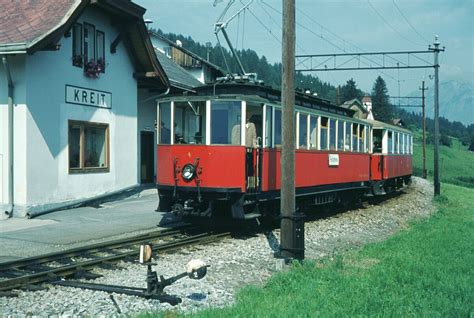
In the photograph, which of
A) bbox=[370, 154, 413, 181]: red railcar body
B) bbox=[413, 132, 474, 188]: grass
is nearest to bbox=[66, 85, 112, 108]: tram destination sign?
bbox=[370, 154, 413, 181]: red railcar body

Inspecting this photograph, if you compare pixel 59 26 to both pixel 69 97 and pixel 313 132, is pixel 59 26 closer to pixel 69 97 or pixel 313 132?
pixel 69 97

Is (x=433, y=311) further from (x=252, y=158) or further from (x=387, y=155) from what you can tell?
(x=387, y=155)

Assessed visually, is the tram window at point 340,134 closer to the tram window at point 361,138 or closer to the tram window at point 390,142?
the tram window at point 361,138

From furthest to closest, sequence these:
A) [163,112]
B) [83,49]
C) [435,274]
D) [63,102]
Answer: [83,49], [63,102], [163,112], [435,274]

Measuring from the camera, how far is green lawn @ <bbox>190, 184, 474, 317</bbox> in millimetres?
6211

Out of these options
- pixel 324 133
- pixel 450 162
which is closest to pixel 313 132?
pixel 324 133

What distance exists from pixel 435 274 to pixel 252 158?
4883 mm

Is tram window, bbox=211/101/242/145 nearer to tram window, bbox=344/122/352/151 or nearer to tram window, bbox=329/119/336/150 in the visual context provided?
tram window, bbox=329/119/336/150

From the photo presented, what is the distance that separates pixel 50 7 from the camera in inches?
683

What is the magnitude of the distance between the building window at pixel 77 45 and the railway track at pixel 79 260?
24.2 ft

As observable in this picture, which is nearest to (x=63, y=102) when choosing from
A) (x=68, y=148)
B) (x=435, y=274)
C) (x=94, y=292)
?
(x=68, y=148)

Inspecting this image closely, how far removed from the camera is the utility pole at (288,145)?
32.0 ft

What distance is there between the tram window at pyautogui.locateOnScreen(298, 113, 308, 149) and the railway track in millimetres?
3388

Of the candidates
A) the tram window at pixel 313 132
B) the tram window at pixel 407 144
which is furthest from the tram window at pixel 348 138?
the tram window at pixel 407 144
